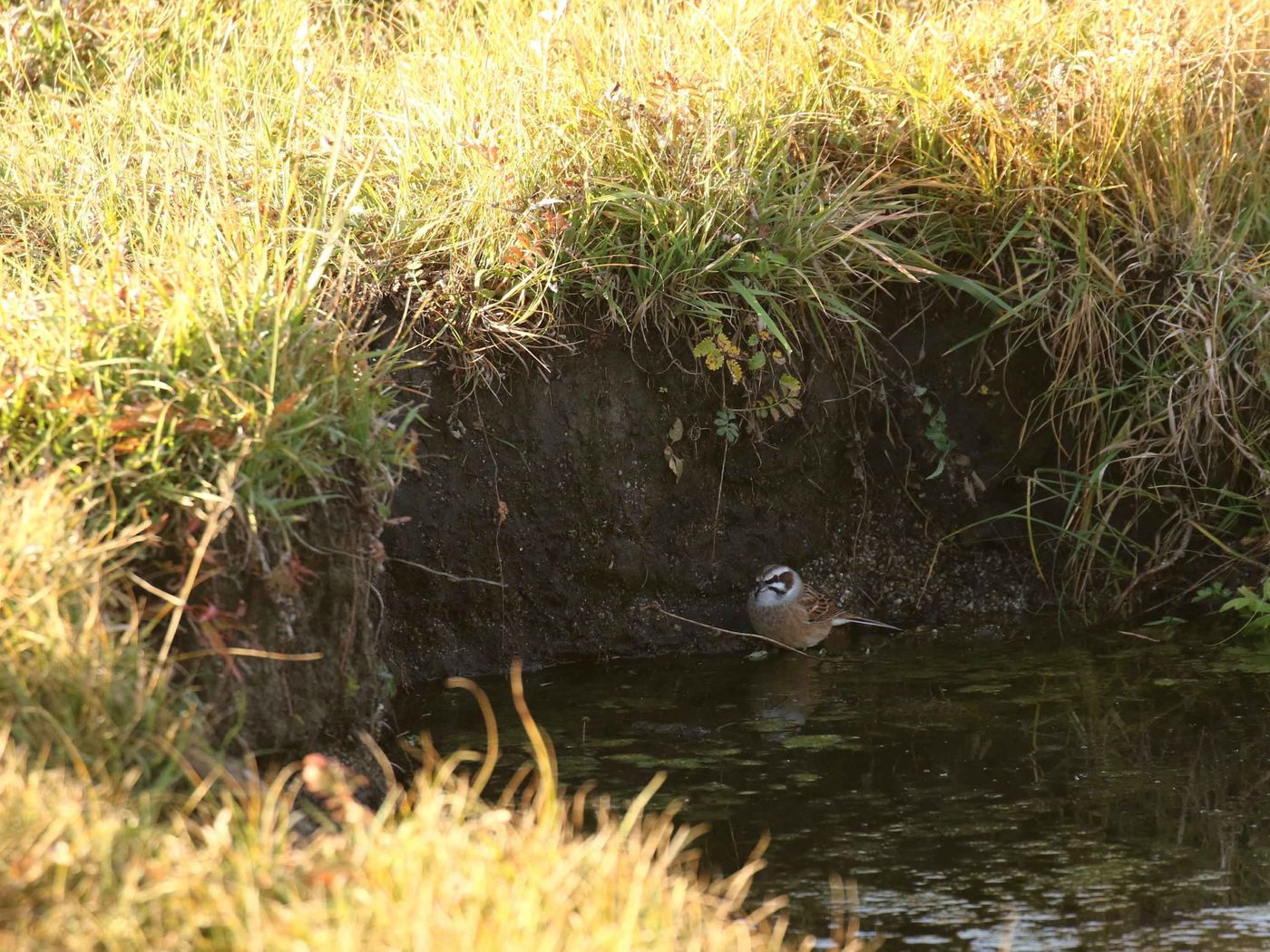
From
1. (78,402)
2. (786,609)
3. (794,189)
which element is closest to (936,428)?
(786,609)

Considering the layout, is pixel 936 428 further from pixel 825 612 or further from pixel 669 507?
pixel 669 507

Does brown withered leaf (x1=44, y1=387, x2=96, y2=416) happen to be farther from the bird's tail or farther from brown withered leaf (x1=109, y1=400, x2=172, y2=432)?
the bird's tail

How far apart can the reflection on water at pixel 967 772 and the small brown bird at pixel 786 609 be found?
5.3 inches

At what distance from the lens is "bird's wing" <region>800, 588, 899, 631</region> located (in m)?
4.93

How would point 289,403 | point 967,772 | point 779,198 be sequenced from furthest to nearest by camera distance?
point 779,198, point 967,772, point 289,403

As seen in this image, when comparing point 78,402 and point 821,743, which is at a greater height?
point 78,402

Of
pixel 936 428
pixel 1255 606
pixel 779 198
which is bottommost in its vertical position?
pixel 1255 606

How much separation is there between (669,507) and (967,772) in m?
1.53

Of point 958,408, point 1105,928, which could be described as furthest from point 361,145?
point 1105,928

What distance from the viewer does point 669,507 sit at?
501 centimetres

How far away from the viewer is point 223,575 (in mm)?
3262

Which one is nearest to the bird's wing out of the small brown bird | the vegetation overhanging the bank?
the small brown bird

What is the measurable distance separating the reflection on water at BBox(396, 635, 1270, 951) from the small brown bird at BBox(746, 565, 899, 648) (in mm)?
134

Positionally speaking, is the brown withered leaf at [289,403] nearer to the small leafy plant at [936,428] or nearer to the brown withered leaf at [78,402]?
the brown withered leaf at [78,402]
